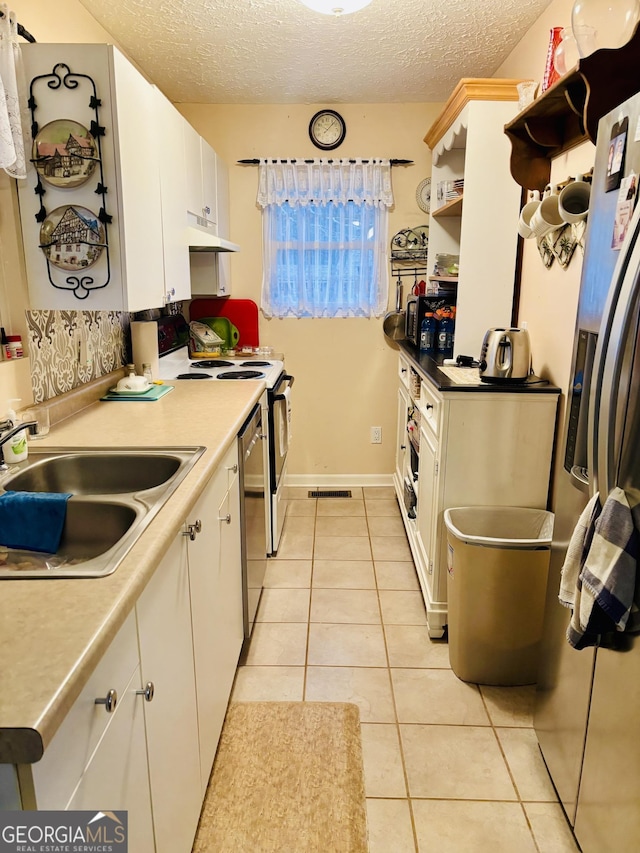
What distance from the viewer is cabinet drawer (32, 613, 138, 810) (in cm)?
73

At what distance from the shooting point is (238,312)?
392cm

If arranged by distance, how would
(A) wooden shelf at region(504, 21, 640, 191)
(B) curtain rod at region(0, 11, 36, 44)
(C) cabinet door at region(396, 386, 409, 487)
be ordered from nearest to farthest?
1. (A) wooden shelf at region(504, 21, 640, 191)
2. (B) curtain rod at region(0, 11, 36, 44)
3. (C) cabinet door at region(396, 386, 409, 487)

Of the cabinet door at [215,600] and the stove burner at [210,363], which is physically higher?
the stove burner at [210,363]

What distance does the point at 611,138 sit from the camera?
1324 mm

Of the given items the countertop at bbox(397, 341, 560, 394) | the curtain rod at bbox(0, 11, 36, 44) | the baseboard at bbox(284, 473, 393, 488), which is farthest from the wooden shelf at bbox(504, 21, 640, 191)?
the baseboard at bbox(284, 473, 393, 488)

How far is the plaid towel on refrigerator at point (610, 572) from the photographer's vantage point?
117 centimetres

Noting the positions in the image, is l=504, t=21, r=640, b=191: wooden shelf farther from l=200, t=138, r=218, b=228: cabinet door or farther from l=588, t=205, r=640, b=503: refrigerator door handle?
l=200, t=138, r=218, b=228: cabinet door

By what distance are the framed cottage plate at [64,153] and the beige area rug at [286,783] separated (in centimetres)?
180

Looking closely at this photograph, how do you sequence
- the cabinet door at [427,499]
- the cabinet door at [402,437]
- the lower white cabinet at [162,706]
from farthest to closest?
the cabinet door at [402,437]
the cabinet door at [427,499]
the lower white cabinet at [162,706]

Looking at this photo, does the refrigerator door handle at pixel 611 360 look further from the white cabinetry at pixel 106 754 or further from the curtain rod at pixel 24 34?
the curtain rod at pixel 24 34

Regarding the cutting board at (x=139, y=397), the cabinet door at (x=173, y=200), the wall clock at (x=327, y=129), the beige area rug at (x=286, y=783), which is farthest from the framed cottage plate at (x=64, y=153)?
the wall clock at (x=327, y=129)

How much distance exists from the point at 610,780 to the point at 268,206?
11.4 feet

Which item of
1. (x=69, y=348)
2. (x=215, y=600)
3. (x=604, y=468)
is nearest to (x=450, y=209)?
(x=69, y=348)

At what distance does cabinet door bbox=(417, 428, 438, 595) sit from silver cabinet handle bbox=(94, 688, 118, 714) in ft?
5.40
